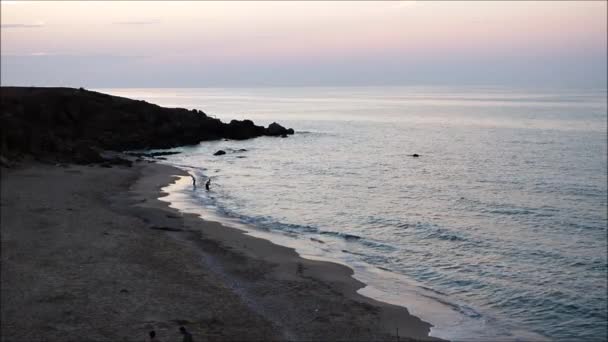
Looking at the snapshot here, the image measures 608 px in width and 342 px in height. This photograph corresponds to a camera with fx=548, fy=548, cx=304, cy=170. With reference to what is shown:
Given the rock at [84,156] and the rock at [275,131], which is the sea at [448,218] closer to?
the rock at [84,156]

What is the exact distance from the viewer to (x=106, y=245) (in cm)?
2656

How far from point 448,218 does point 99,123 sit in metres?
61.2

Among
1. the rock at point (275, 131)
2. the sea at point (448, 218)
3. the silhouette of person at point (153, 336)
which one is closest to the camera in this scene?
the silhouette of person at point (153, 336)

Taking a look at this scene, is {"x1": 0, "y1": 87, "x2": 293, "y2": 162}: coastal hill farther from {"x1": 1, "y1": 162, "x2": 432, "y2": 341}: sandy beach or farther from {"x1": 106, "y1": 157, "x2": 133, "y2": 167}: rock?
{"x1": 1, "y1": 162, "x2": 432, "y2": 341}: sandy beach

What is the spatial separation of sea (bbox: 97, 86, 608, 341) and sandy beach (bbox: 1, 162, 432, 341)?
216 cm

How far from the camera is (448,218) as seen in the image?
3862cm

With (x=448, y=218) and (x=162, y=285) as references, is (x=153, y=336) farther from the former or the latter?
(x=448, y=218)

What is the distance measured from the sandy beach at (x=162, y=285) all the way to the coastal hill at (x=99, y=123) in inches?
1166

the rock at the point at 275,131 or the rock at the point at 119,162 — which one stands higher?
the rock at the point at 275,131

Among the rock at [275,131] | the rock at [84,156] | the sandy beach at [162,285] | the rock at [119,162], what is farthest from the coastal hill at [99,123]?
the sandy beach at [162,285]

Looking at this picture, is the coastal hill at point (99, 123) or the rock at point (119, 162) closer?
the rock at point (119, 162)

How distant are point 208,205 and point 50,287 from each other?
70.8 feet

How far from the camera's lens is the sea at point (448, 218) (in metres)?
22.1

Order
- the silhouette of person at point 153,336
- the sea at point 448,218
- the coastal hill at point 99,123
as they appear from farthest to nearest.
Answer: the coastal hill at point 99,123 < the sea at point 448,218 < the silhouette of person at point 153,336
